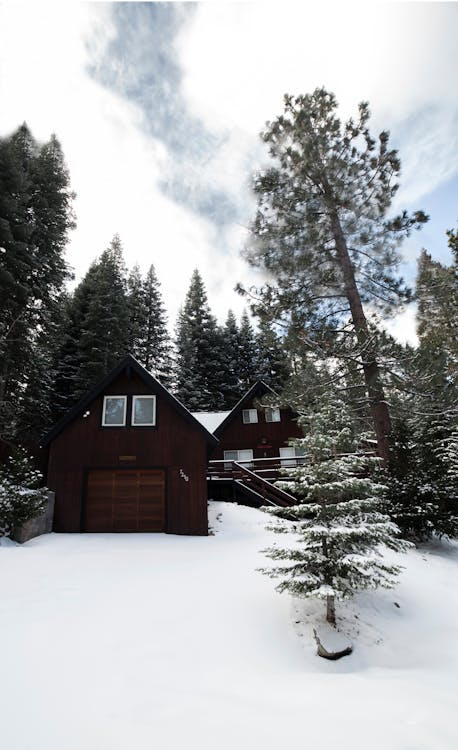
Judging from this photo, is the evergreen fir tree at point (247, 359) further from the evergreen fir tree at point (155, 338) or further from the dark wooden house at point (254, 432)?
the dark wooden house at point (254, 432)

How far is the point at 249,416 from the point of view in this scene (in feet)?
83.5

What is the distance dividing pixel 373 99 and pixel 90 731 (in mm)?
15679

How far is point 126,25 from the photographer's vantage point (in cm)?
1049

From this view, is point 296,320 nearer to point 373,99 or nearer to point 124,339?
point 373,99

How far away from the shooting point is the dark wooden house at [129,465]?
13.3 metres

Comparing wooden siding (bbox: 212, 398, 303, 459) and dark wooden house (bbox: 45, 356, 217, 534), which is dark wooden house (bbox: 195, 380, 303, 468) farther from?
dark wooden house (bbox: 45, 356, 217, 534)

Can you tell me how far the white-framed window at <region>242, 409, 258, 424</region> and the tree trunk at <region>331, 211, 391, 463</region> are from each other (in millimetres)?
14000

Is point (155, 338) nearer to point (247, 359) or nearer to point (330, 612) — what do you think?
point (247, 359)

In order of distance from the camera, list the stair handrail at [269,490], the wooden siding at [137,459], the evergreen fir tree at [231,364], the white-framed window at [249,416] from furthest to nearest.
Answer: the evergreen fir tree at [231,364], the white-framed window at [249,416], the stair handrail at [269,490], the wooden siding at [137,459]

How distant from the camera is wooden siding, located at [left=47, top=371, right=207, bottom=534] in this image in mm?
13211

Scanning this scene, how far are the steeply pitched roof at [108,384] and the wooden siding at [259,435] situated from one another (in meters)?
10.9

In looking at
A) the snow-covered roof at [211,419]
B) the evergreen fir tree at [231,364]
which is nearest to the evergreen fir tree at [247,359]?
the evergreen fir tree at [231,364]

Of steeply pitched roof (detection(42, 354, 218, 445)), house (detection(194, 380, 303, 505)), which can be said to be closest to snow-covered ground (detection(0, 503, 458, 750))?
steeply pitched roof (detection(42, 354, 218, 445))

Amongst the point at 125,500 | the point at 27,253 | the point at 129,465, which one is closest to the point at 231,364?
the point at 27,253
